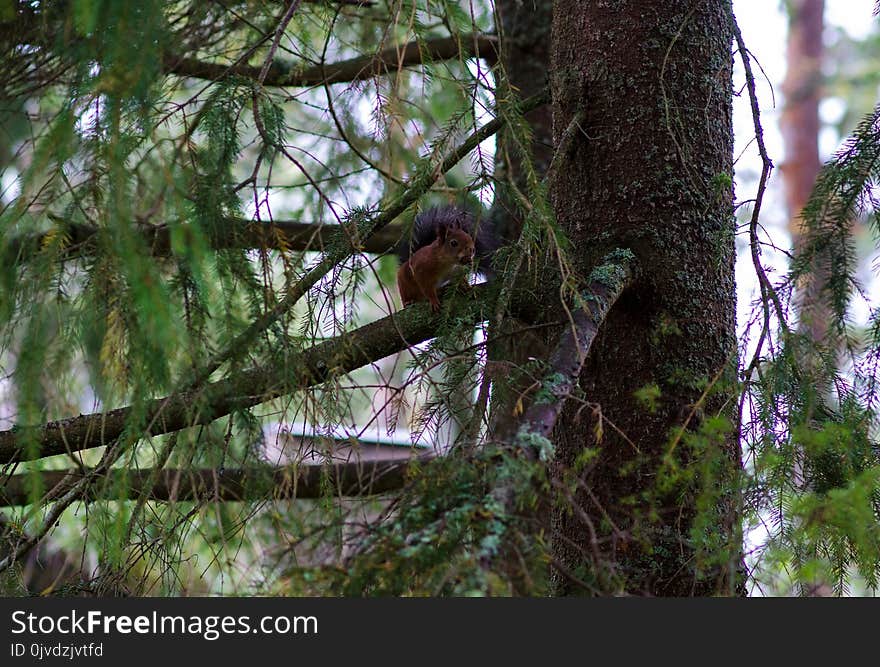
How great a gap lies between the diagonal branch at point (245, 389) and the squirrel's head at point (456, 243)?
Answer: 0.81 m

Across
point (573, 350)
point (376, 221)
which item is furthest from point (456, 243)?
point (573, 350)

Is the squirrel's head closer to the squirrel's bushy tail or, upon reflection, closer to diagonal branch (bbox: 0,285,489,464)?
the squirrel's bushy tail

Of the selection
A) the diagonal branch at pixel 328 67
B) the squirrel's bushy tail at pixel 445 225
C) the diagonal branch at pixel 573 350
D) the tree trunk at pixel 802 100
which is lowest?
the diagonal branch at pixel 573 350

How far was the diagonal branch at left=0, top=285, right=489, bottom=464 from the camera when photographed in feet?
5.60

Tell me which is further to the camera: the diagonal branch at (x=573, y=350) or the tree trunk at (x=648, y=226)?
the tree trunk at (x=648, y=226)

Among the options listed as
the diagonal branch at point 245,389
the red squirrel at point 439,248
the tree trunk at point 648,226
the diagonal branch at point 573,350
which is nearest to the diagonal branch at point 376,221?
the diagonal branch at point 245,389

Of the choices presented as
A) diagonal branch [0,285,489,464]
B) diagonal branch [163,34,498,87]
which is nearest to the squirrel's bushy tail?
diagonal branch [163,34,498,87]

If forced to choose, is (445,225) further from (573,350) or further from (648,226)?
(573,350)

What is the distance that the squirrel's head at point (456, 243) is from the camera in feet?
10.8

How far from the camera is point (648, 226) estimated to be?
238cm

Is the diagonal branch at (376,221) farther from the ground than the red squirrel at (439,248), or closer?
closer

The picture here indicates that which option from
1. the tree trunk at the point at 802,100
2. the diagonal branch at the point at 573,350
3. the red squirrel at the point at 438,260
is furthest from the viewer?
the tree trunk at the point at 802,100

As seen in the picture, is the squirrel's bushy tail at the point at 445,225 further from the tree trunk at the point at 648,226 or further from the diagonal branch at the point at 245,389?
the diagonal branch at the point at 245,389

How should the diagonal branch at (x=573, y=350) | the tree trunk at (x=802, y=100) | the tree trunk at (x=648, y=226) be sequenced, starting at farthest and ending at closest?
the tree trunk at (x=802, y=100) < the tree trunk at (x=648, y=226) < the diagonal branch at (x=573, y=350)
